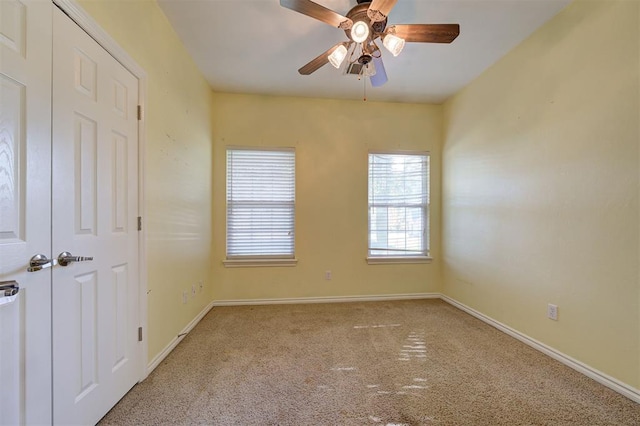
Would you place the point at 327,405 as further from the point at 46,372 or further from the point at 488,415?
the point at 46,372

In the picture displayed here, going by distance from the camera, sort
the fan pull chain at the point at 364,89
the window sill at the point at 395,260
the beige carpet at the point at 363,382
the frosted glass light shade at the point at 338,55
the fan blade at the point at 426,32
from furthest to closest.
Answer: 1. the window sill at the point at 395,260
2. the fan pull chain at the point at 364,89
3. the frosted glass light shade at the point at 338,55
4. the fan blade at the point at 426,32
5. the beige carpet at the point at 363,382

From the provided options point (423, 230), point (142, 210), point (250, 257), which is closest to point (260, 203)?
point (250, 257)

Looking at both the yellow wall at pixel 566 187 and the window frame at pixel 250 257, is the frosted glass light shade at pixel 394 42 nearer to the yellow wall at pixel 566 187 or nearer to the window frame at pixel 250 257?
the yellow wall at pixel 566 187

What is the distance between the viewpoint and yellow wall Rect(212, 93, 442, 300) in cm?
340

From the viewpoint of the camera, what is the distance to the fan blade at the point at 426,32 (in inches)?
64.9

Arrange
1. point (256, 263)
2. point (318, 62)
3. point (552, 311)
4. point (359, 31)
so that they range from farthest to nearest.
A: point (256, 263) → point (552, 311) → point (318, 62) → point (359, 31)

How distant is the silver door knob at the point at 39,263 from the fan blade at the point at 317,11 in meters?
1.73

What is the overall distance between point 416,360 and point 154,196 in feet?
7.70

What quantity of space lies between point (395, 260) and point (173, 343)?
8.82 feet

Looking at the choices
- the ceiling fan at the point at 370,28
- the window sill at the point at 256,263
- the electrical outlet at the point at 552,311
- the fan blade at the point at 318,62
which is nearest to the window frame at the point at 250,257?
the window sill at the point at 256,263

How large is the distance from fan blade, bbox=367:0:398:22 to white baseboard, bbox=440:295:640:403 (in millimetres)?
2722

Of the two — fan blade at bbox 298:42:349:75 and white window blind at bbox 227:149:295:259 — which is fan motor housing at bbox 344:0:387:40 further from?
white window blind at bbox 227:149:295:259

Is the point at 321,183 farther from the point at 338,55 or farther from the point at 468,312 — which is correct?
the point at 468,312

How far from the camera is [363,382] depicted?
1803mm
